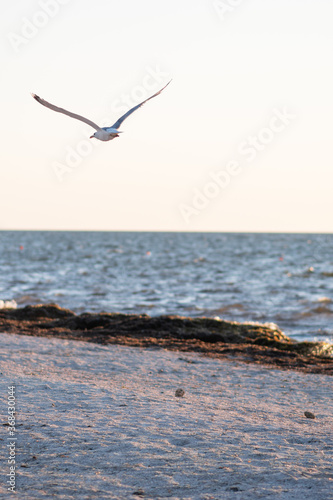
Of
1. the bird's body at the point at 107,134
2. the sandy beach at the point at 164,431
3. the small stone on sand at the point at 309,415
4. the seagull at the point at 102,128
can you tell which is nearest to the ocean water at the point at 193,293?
the sandy beach at the point at 164,431

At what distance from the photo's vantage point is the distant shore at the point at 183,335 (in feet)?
40.4

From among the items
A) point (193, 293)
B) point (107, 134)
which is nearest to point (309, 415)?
point (107, 134)

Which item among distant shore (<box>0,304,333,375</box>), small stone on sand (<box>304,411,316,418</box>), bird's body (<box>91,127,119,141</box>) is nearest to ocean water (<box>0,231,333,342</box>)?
distant shore (<box>0,304,333,375</box>)

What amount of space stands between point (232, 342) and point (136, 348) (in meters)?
2.65

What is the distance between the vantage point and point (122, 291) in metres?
29.6

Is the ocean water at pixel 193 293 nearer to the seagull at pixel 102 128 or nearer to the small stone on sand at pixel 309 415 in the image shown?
the small stone on sand at pixel 309 415

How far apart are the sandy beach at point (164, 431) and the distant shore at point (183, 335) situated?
153 cm

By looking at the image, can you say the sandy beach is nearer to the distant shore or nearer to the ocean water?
the distant shore

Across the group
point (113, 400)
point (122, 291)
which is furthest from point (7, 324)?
point (122, 291)

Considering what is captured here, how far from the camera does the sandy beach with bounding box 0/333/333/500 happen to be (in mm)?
5168

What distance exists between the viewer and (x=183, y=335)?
1425 centimetres

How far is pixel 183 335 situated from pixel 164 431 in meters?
7.72

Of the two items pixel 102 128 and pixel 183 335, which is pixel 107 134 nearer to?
pixel 102 128

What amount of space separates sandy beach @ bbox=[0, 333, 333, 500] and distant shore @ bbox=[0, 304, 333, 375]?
60.2 inches
